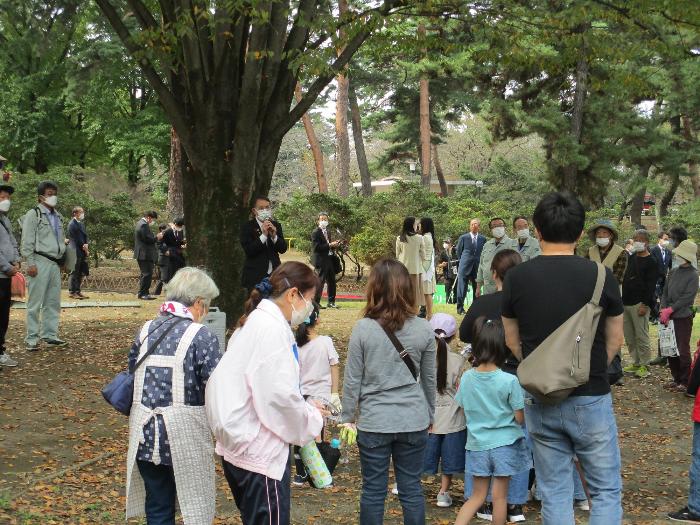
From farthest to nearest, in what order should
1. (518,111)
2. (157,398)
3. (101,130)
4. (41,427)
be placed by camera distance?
(101,130) → (518,111) → (41,427) → (157,398)

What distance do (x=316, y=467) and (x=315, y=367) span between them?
5.82 ft

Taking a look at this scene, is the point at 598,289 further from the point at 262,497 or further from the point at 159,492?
the point at 159,492

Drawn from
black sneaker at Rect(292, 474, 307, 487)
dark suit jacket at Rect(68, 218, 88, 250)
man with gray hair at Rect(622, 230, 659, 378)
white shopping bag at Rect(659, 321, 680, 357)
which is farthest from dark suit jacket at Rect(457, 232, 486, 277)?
black sneaker at Rect(292, 474, 307, 487)

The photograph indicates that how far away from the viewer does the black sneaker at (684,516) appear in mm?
5727

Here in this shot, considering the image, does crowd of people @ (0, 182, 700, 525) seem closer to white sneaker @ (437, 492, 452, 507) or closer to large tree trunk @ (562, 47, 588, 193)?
white sneaker @ (437, 492, 452, 507)

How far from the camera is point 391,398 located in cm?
459

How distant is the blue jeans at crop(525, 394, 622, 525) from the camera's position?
13.1 ft

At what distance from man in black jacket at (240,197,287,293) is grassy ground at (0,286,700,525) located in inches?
79.2

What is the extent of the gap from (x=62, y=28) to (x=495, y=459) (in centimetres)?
986

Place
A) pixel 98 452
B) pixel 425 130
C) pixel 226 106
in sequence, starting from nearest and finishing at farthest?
pixel 98 452, pixel 226 106, pixel 425 130

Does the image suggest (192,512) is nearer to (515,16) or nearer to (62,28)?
(515,16)

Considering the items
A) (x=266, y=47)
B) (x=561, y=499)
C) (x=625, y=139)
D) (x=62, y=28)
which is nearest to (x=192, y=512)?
(x=561, y=499)

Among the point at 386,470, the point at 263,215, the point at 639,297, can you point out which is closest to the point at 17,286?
the point at 263,215

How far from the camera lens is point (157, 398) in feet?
13.3
